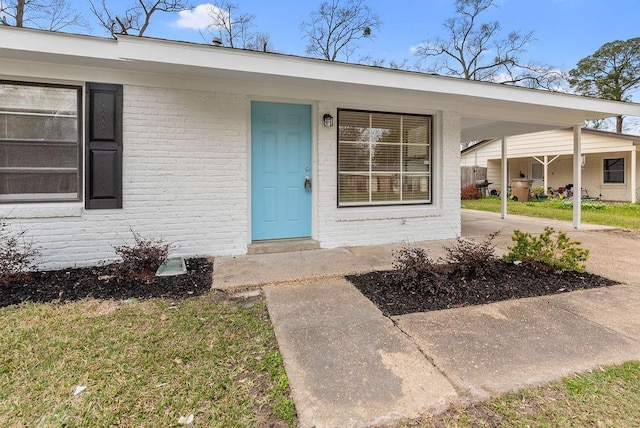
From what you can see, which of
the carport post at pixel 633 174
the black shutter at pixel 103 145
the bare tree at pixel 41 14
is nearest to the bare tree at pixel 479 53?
the carport post at pixel 633 174

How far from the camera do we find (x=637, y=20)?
1831cm

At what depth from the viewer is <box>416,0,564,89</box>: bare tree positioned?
1900 cm

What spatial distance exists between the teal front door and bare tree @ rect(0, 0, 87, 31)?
868 cm

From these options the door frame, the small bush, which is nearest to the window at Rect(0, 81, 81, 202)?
the small bush

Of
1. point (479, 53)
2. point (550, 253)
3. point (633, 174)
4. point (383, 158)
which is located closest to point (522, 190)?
point (633, 174)

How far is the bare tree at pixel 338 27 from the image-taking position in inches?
621

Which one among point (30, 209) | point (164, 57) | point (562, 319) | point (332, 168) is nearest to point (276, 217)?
point (332, 168)

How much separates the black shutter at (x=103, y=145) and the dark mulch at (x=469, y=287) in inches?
128

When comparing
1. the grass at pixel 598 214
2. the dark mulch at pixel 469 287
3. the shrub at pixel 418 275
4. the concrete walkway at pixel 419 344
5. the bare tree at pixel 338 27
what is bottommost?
the concrete walkway at pixel 419 344

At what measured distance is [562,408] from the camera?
1.75 m

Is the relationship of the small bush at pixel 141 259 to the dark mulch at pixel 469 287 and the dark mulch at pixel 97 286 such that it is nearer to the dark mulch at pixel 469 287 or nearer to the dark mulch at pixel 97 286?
the dark mulch at pixel 97 286

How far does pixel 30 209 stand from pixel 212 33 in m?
10.7

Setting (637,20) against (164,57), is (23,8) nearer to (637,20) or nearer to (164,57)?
(164,57)

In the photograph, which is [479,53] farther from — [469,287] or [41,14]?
[469,287]
